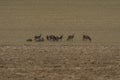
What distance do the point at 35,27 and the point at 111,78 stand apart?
2058cm

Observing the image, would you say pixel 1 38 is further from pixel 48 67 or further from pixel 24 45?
pixel 48 67

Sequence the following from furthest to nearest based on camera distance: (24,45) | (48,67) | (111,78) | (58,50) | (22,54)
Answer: (24,45) → (58,50) → (22,54) → (48,67) → (111,78)

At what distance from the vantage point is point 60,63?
53.2 feet

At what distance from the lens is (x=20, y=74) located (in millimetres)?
14078

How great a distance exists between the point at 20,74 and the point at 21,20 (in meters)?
25.4

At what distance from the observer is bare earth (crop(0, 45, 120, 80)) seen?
1385cm

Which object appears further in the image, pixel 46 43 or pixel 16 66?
pixel 46 43

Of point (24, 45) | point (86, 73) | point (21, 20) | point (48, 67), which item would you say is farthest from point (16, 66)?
point (21, 20)

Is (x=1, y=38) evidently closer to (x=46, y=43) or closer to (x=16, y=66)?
(x=46, y=43)

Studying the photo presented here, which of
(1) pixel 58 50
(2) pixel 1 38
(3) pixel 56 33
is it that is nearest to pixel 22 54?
(1) pixel 58 50

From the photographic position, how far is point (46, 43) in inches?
926

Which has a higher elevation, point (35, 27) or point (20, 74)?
point (20, 74)

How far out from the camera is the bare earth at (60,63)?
13.9 m

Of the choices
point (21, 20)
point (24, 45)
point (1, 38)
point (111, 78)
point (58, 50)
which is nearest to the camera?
point (111, 78)
